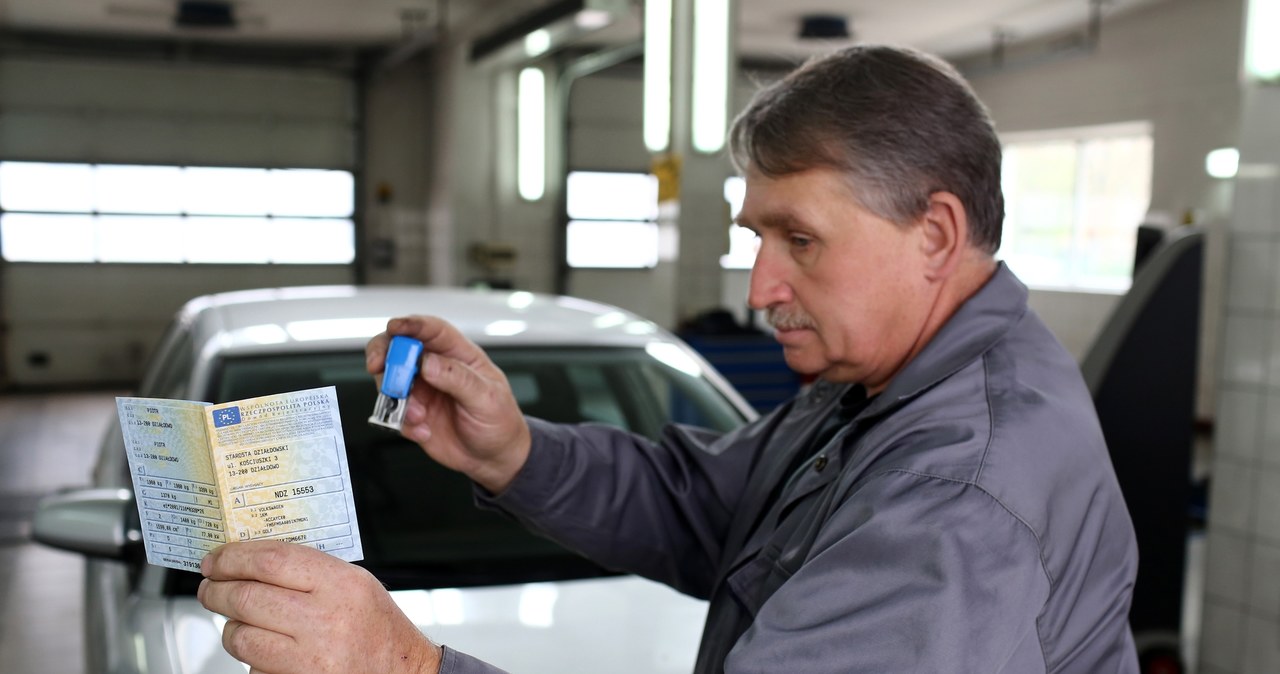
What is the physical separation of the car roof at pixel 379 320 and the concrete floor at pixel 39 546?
2.00 meters

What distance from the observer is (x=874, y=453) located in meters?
1.02

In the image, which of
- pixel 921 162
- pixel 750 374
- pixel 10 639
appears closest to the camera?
pixel 921 162

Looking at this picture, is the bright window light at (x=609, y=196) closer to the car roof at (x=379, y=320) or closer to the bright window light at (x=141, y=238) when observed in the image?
the bright window light at (x=141, y=238)

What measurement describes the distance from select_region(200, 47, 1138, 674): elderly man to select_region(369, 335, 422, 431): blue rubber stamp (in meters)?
0.06

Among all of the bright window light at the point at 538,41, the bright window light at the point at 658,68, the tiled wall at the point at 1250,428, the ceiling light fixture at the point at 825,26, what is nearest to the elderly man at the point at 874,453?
the tiled wall at the point at 1250,428

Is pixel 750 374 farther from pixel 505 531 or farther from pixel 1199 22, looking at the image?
pixel 1199 22

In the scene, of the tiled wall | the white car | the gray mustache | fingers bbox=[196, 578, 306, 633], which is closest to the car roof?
the white car

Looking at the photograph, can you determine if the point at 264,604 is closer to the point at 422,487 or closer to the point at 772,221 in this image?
the point at 772,221

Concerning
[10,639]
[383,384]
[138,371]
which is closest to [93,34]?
[138,371]

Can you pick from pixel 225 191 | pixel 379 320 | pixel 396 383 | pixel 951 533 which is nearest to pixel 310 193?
pixel 225 191

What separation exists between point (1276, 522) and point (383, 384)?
2.76 meters

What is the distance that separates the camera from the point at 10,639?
4.00 metres

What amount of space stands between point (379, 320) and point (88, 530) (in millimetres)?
675

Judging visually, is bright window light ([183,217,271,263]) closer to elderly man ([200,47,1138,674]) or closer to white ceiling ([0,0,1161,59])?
white ceiling ([0,0,1161,59])
